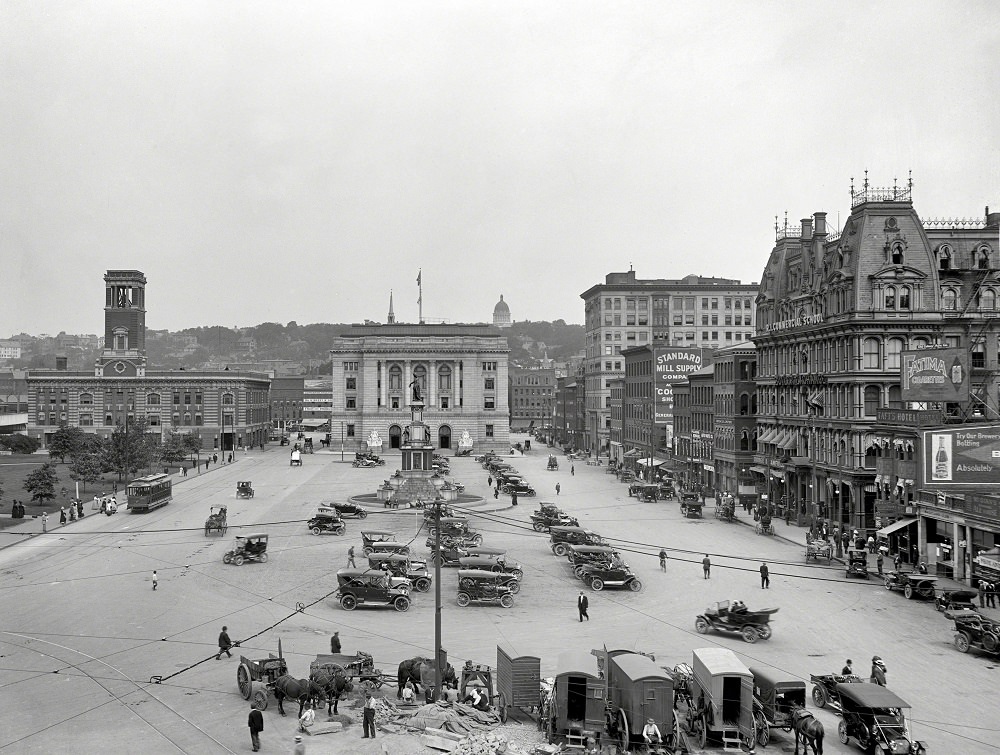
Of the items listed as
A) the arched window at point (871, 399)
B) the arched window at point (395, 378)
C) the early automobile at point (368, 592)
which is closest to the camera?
the early automobile at point (368, 592)

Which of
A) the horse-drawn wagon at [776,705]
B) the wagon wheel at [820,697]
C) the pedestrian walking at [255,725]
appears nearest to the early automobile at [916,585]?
the wagon wheel at [820,697]

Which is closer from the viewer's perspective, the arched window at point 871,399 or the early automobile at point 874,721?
the early automobile at point 874,721

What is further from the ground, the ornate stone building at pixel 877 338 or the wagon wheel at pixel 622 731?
the ornate stone building at pixel 877 338

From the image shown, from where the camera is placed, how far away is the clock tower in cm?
14512

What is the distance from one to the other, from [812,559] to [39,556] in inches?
1651

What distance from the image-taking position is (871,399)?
5969cm

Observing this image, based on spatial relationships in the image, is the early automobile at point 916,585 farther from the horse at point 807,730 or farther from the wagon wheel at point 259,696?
the wagon wheel at point 259,696

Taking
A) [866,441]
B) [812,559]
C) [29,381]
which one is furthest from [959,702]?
[29,381]

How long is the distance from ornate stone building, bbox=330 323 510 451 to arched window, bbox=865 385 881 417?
8876 centimetres

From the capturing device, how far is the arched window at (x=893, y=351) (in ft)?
196

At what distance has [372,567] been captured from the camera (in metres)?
43.6

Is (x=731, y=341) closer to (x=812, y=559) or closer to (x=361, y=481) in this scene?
(x=361, y=481)

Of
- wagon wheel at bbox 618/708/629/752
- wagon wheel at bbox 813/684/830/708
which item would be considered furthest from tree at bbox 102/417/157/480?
wagon wheel at bbox 813/684/830/708

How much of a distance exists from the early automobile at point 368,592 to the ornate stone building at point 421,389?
10557cm
